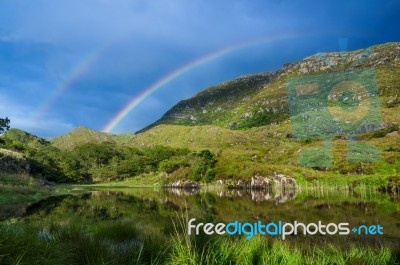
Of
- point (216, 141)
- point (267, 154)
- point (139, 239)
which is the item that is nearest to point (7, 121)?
point (139, 239)

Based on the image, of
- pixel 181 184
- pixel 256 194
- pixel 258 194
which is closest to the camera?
pixel 256 194

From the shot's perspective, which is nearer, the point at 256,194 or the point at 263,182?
the point at 256,194

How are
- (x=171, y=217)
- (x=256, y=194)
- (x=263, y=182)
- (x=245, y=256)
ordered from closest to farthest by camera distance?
1. (x=245, y=256)
2. (x=171, y=217)
3. (x=256, y=194)
4. (x=263, y=182)

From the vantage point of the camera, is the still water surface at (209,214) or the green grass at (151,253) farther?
the still water surface at (209,214)

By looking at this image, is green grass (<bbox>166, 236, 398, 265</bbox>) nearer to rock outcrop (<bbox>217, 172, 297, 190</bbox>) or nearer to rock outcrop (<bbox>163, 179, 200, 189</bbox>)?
rock outcrop (<bbox>217, 172, 297, 190</bbox>)

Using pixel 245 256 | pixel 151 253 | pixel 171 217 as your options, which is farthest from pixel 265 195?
pixel 151 253

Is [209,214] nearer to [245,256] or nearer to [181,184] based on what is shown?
[245,256]

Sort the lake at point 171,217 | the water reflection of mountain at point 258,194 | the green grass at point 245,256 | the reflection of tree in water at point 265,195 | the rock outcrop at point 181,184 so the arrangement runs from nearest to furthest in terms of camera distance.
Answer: the green grass at point 245,256, the lake at point 171,217, the reflection of tree in water at point 265,195, the water reflection of mountain at point 258,194, the rock outcrop at point 181,184

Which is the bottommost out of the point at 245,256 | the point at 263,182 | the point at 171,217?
the point at 245,256

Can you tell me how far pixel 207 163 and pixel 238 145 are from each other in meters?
65.0

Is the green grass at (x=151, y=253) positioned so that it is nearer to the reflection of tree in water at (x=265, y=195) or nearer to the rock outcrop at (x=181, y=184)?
the reflection of tree in water at (x=265, y=195)

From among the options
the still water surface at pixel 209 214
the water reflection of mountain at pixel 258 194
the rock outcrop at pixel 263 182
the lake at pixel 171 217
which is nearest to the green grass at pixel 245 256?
the lake at pixel 171 217

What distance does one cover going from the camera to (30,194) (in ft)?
106

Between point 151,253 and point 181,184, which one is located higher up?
point 181,184
